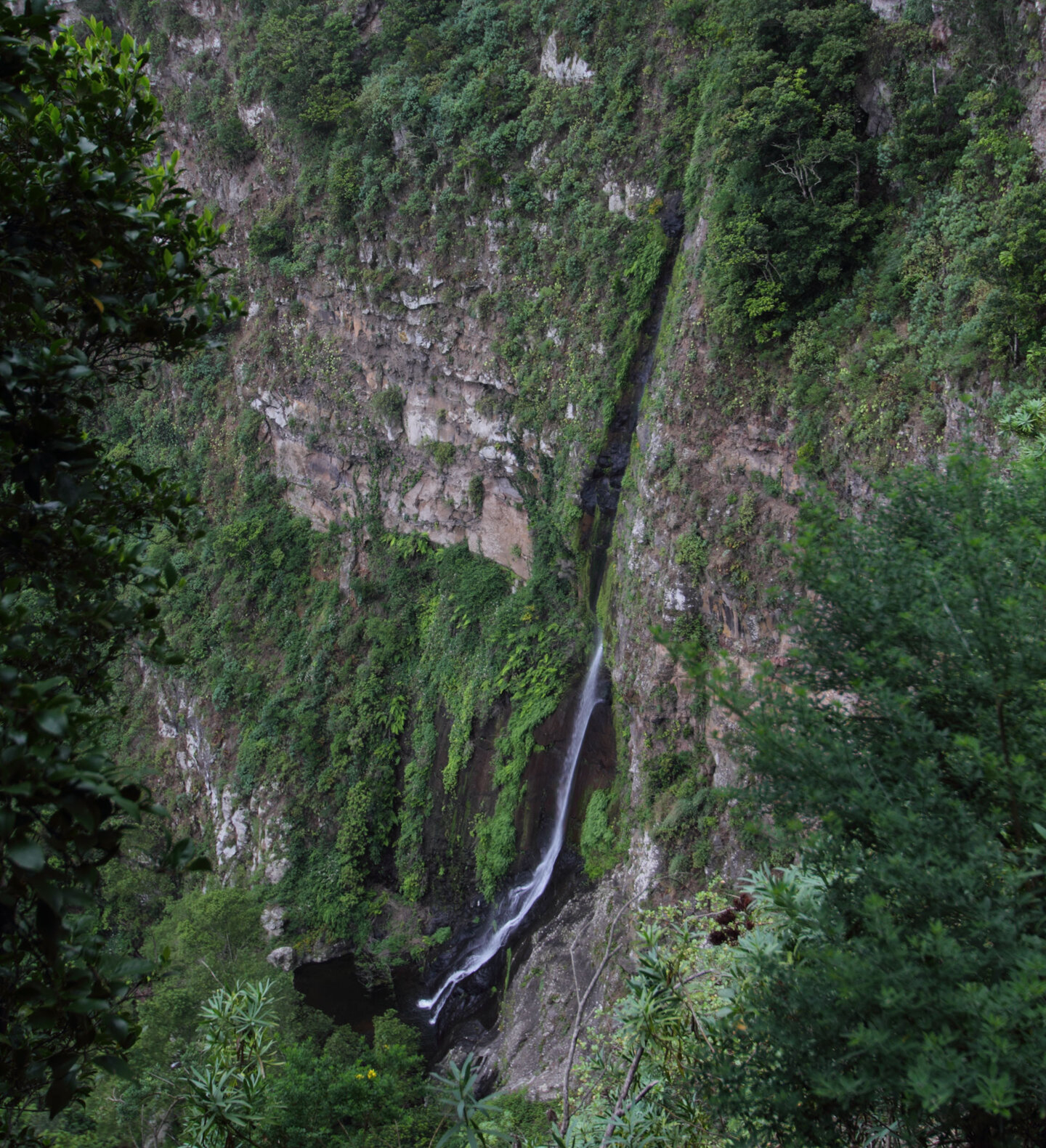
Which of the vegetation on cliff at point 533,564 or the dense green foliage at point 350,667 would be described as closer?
the vegetation on cliff at point 533,564

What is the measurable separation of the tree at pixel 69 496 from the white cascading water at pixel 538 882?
1114 cm

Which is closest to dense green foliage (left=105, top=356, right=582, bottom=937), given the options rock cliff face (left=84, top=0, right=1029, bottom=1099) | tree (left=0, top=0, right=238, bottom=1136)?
rock cliff face (left=84, top=0, right=1029, bottom=1099)

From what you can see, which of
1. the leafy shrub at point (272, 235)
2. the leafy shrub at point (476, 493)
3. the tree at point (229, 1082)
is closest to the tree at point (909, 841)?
the tree at point (229, 1082)

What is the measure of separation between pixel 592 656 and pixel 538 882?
13.7 feet

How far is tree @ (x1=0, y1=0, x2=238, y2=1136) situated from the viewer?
84.5 inches

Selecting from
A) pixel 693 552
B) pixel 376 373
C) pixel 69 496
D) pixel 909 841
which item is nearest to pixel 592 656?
pixel 693 552


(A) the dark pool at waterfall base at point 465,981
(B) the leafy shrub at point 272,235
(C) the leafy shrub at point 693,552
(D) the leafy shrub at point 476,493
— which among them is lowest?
(A) the dark pool at waterfall base at point 465,981

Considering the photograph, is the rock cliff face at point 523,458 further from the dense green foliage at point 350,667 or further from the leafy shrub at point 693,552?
the dense green foliage at point 350,667

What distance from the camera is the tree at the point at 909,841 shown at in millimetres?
2688

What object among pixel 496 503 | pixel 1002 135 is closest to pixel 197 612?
pixel 496 503

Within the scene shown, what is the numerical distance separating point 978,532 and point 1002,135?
657cm

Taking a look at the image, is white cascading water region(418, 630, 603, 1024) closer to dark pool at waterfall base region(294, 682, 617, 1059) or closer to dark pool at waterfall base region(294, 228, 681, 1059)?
dark pool at waterfall base region(294, 228, 681, 1059)

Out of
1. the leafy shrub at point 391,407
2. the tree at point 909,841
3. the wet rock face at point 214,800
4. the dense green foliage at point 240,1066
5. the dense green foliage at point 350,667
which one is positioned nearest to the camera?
the tree at point 909,841

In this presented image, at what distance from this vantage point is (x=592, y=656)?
14312 mm
